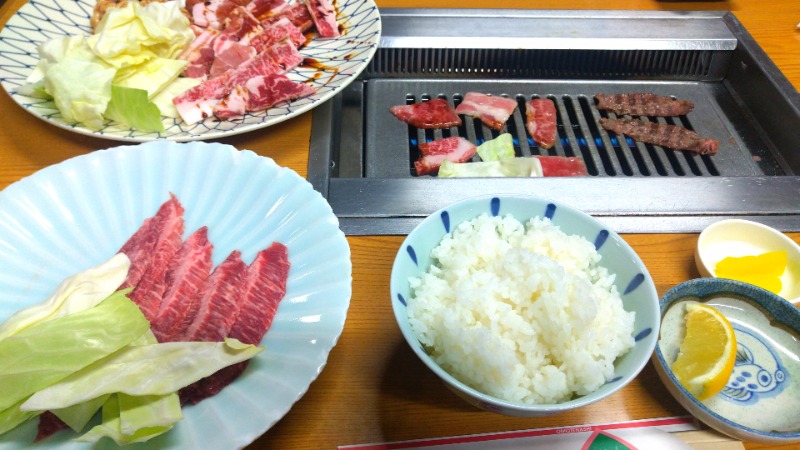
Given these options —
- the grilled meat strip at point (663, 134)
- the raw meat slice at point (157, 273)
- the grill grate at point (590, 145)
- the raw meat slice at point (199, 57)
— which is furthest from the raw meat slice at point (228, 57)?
the grilled meat strip at point (663, 134)

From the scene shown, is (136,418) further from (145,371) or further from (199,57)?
(199,57)

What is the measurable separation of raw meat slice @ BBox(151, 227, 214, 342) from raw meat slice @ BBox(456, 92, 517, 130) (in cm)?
117

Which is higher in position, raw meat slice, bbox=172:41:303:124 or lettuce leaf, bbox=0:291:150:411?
raw meat slice, bbox=172:41:303:124

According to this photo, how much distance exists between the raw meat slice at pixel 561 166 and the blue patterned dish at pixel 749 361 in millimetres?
648

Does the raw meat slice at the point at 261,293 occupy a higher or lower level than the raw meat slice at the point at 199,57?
lower

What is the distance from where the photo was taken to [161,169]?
1.43m

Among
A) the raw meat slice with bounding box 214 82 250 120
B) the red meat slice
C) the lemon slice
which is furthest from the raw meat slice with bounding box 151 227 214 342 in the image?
the lemon slice

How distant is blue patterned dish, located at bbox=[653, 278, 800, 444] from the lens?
42.6 inches

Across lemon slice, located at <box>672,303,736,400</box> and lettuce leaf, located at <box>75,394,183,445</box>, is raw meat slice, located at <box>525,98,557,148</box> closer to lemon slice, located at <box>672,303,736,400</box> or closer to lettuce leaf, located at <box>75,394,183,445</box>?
lemon slice, located at <box>672,303,736,400</box>

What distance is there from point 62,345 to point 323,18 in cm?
152

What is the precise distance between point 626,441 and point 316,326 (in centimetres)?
69

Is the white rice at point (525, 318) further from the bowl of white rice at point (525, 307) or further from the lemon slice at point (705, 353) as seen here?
the lemon slice at point (705, 353)

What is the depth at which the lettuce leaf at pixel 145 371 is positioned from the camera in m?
0.95

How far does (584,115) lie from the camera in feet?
7.06
